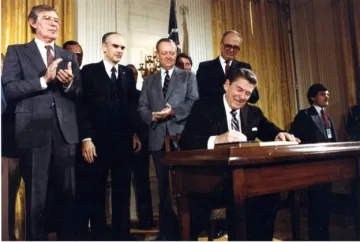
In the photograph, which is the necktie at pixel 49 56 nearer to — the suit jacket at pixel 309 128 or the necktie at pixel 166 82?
the necktie at pixel 166 82

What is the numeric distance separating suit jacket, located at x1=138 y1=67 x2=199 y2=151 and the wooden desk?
1082 millimetres

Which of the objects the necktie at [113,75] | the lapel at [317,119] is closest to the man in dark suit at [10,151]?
the necktie at [113,75]

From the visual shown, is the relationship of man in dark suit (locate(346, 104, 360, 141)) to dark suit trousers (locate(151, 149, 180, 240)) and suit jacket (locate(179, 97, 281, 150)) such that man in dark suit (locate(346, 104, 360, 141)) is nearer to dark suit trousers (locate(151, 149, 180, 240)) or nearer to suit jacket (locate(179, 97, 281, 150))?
suit jacket (locate(179, 97, 281, 150))

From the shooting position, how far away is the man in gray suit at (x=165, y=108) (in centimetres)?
262

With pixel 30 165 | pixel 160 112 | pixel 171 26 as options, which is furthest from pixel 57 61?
pixel 171 26

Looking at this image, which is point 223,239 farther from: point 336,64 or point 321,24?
point 321,24

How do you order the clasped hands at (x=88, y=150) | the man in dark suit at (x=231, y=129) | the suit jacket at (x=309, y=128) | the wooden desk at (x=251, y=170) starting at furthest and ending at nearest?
the suit jacket at (x=309, y=128) < the clasped hands at (x=88, y=150) < the man in dark suit at (x=231, y=129) < the wooden desk at (x=251, y=170)

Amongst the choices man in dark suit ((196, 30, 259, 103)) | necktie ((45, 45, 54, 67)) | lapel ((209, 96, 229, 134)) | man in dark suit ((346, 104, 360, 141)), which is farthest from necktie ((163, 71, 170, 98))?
man in dark suit ((346, 104, 360, 141))

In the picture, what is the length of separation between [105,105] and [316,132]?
219 centimetres

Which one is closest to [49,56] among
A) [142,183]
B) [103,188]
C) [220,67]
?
[103,188]

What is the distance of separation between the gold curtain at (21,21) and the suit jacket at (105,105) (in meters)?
1.89

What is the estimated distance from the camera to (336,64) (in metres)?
5.92

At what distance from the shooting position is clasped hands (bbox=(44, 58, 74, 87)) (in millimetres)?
2049

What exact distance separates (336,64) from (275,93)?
49.2 inches
